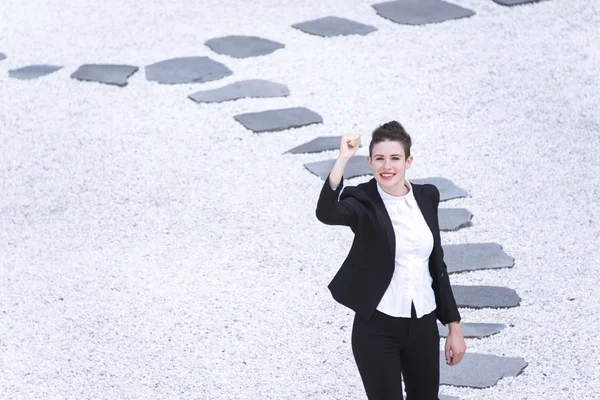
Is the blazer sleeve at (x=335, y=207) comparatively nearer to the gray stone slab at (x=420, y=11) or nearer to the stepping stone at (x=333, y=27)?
the stepping stone at (x=333, y=27)

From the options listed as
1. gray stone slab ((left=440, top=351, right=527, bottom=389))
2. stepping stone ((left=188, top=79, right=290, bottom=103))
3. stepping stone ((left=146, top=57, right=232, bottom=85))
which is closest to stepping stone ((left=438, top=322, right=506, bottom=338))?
gray stone slab ((left=440, top=351, right=527, bottom=389))

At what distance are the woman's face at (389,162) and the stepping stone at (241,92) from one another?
4377mm

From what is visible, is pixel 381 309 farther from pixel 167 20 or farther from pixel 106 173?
pixel 167 20

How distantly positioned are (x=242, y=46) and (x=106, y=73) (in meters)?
1.23

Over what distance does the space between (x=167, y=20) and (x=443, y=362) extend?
552cm

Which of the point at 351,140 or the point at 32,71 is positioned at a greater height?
the point at 351,140

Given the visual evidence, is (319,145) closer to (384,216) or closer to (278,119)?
(278,119)

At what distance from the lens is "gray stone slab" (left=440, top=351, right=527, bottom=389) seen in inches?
181

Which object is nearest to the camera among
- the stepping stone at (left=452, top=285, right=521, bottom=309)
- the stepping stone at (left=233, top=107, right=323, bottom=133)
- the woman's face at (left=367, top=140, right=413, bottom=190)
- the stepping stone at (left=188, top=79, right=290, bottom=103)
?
the woman's face at (left=367, top=140, right=413, bottom=190)

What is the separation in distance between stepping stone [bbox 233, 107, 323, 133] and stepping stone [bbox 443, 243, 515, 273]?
1.99 meters

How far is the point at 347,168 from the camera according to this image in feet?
22.1

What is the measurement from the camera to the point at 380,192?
11.7 ft

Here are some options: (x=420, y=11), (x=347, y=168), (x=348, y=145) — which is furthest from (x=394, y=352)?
(x=420, y=11)

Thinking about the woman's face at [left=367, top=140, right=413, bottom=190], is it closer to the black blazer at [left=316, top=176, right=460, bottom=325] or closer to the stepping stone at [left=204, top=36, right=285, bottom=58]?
the black blazer at [left=316, top=176, right=460, bottom=325]
